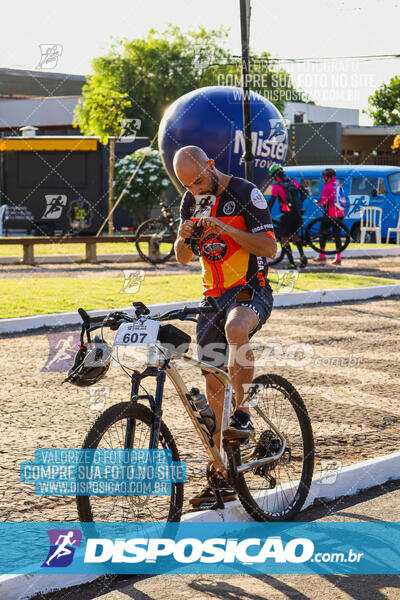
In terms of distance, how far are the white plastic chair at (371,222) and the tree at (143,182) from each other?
589cm

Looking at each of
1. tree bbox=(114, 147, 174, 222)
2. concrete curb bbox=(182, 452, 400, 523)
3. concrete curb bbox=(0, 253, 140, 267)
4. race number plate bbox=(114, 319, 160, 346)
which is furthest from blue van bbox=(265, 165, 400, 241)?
race number plate bbox=(114, 319, 160, 346)

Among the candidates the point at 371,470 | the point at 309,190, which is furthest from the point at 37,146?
the point at 371,470

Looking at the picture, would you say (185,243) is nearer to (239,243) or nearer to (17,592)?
(239,243)

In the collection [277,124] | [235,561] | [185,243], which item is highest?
[277,124]

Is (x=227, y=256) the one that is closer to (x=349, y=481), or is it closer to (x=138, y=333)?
(x=138, y=333)

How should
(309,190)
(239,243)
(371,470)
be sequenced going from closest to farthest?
(239,243)
(371,470)
(309,190)

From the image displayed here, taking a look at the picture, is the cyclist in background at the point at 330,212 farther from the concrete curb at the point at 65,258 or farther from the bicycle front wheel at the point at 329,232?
the concrete curb at the point at 65,258

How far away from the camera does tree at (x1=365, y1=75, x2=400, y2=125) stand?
7732cm

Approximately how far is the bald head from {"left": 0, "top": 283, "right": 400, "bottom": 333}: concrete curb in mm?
5517

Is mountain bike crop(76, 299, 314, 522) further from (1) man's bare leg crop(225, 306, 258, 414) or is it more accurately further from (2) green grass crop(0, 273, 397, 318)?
(2) green grass crop(0, 273, 397, 318)

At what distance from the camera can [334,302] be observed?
14.0 meters

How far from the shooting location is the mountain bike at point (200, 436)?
12.6 ft

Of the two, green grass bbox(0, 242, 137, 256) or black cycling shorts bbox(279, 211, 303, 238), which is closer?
black cycling shorts bbox(279, 211, 303, 238)

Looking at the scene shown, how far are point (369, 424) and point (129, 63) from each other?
51.2m
